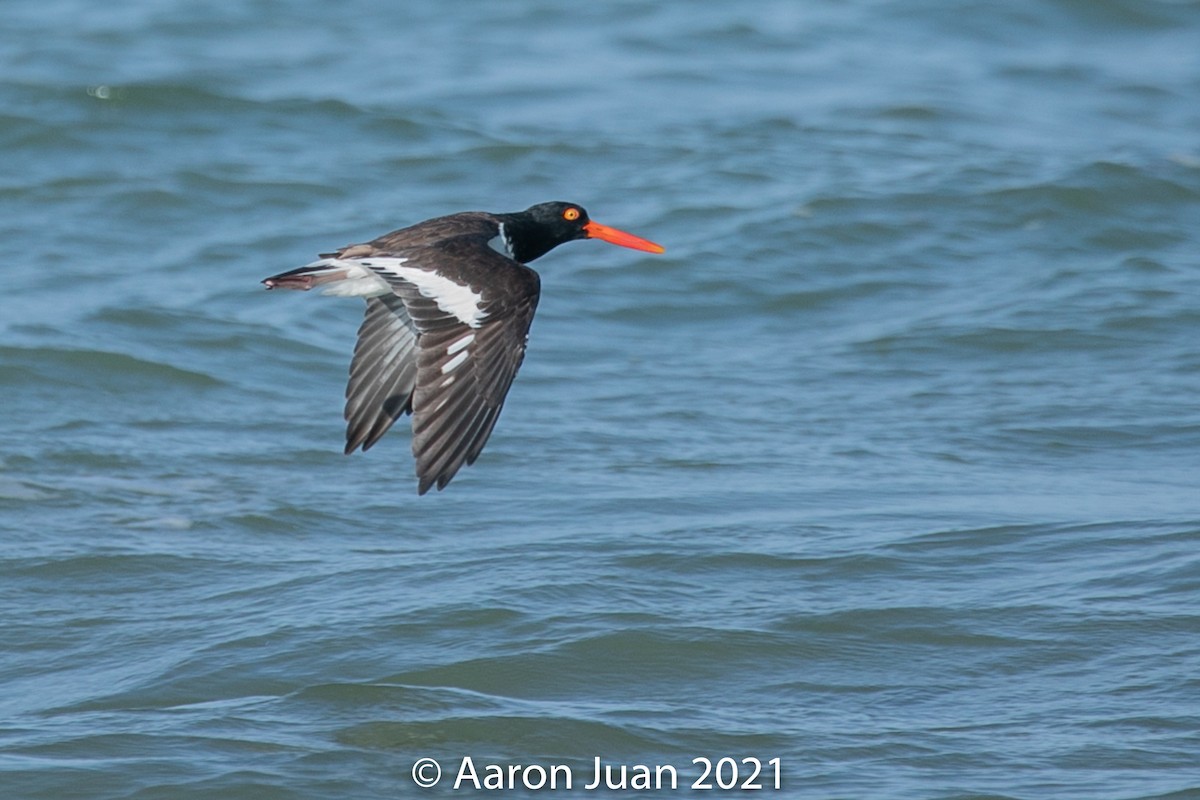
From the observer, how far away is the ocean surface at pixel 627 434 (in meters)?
5.69

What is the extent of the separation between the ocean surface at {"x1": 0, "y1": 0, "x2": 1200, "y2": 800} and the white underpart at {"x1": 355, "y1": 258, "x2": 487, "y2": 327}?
1121 millimetres

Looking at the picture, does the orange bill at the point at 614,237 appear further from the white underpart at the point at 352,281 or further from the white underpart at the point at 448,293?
the white underpart at the point at 448,293

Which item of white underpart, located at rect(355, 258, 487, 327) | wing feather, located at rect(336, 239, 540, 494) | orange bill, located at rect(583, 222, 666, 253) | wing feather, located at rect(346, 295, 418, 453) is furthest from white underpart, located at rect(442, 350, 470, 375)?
orange bill, located at rect(583, 222, 666, 253)

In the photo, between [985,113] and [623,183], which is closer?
[623,183]

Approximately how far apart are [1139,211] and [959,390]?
3391mm

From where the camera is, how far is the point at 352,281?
6594 mm

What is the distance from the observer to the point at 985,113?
13.9 m

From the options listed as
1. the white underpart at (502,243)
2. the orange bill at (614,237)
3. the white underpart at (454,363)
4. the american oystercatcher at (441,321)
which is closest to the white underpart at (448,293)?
the american oystercatcher at (441,321)

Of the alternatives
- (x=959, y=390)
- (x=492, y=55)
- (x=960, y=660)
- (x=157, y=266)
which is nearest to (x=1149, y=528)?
(x=960, y=660)

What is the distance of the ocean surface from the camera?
224 inches

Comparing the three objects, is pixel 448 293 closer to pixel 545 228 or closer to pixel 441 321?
pixel 441 321

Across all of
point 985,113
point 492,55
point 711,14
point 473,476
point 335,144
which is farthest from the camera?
point 711,14

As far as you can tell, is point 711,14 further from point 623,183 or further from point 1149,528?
point 1149,528

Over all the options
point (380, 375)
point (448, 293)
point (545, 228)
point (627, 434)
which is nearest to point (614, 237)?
point (545, 228)
